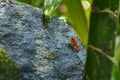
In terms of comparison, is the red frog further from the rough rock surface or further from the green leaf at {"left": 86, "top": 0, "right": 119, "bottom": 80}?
the green leaf at {"left": 86, "top": 0, "right": 119, "bottom": 80}

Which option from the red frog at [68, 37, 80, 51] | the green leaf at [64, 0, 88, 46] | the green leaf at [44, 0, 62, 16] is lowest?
the red frog at [68, 37, 80, 51]

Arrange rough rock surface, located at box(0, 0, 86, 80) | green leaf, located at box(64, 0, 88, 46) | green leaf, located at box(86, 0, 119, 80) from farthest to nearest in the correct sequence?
green leaf, located at box(64, 0, 88, 46) → rough rock surface, located at box(0, 0, 86, 80) → green leaf, located at box(86, 0, 119, 80)

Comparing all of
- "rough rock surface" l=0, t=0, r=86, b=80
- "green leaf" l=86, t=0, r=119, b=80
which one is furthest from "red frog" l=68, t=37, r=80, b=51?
"green leaf" l=86, t=0, r=119, b=80

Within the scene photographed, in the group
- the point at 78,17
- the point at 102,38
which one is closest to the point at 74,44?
the point at 78,17

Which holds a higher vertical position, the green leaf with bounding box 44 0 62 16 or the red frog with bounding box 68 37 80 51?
the green leaf with bounding box 44 0 62 16

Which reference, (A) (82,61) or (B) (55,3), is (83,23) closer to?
(A) (82,61)

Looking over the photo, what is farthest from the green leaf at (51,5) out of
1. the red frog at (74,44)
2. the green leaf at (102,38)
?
the red frog at (74,44)

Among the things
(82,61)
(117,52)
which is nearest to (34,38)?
(82,61)
